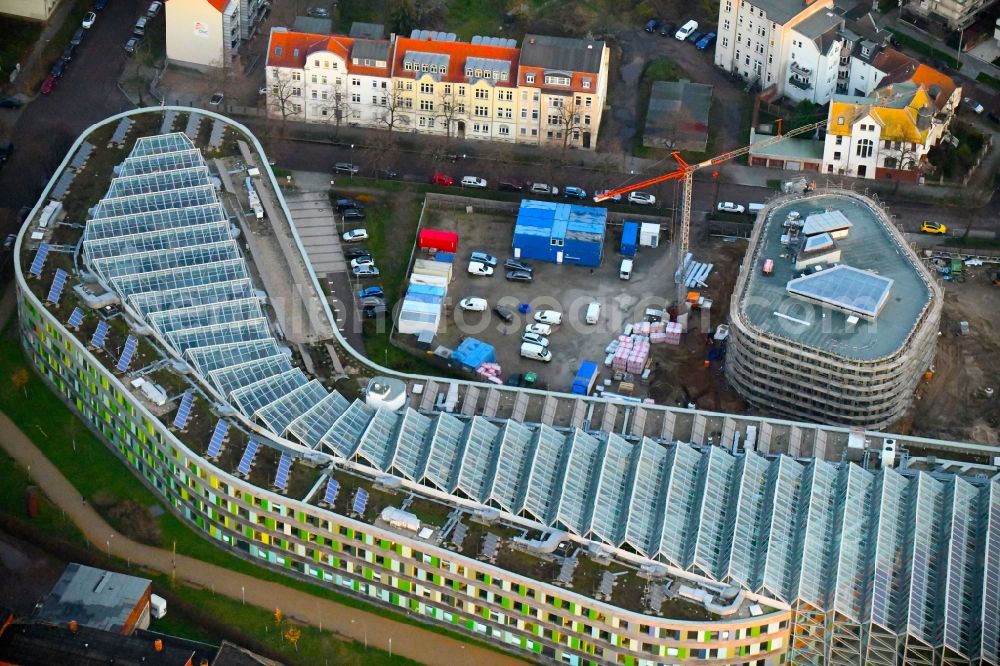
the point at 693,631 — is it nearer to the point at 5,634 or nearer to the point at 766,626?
the point at 766,626

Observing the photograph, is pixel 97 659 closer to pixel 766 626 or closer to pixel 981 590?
pixel 766 626

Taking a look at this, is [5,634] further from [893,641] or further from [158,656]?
[893,641]

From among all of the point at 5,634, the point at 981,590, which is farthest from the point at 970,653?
A: the point at 5,634

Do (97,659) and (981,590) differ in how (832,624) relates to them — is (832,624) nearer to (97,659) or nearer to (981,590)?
(981,590)

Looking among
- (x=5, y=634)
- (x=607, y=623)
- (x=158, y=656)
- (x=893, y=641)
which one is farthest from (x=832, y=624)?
(x=5, y=634)

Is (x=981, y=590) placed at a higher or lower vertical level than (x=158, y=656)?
higher

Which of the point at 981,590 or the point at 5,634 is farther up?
the point at 981,590
